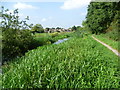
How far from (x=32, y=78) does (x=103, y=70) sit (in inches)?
48.3

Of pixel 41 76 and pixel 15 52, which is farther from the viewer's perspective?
pixel 15 52

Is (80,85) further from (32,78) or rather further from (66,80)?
(32,78)

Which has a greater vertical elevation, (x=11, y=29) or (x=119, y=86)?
(x=11, y=29)

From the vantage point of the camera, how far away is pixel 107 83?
2.13 m

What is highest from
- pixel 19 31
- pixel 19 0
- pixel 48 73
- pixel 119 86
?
pixel 19 0

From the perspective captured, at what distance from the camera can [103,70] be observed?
2654 millimetres

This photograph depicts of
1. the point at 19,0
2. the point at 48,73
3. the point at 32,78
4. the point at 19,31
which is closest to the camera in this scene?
the point at 32,78

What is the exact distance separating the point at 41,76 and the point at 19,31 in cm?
517

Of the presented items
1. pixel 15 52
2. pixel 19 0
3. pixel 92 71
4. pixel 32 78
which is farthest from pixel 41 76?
pixel 15 52

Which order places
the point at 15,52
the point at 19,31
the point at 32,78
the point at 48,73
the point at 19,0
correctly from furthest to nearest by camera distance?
the point at 19,31 < the point at 15,52 < the point at 19,0 < the point at 48,73 < the point at 32,78

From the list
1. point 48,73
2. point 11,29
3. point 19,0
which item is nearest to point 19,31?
point 11,29

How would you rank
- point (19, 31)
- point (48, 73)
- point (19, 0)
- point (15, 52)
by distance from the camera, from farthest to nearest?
1. point (19, 31)
2. point (15, 52)
3. point (19, 0)
4. point (48, 73)

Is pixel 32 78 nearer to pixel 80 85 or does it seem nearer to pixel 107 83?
pixel 80 85

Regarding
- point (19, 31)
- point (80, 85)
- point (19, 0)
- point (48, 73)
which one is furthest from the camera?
point (19, 31)
